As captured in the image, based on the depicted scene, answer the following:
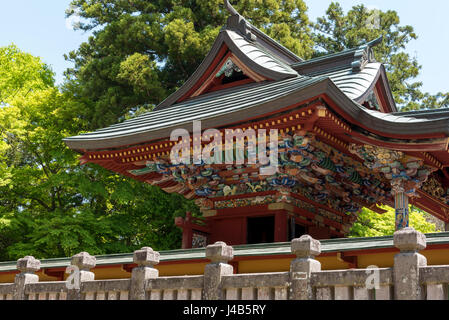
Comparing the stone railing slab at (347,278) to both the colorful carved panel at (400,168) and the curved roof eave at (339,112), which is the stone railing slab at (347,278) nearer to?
the curved roof eave at (339,112)

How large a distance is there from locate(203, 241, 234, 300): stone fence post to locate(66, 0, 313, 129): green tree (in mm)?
14552

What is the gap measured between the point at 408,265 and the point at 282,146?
18.1 feet

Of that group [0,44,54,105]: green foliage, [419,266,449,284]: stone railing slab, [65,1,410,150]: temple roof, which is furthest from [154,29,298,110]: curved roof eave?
[0,44,54,105]: green foliage

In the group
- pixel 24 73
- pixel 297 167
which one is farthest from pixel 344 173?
pixel 24 73

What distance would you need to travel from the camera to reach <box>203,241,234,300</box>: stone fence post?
7.66 m

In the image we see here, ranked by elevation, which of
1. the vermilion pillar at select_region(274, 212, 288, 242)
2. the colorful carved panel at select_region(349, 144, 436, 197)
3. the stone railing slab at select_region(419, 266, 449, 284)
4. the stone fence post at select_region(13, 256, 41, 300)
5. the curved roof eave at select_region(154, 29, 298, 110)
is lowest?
the stone railing slab at select_region(419, 266, 449, 284)

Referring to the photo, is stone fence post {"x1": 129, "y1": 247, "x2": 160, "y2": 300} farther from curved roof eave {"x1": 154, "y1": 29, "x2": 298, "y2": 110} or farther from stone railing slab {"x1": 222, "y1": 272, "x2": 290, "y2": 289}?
curved roof eave {"x1": 154, "y1": 29, "x2": 298, "y2": 110}

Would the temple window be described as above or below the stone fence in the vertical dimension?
above

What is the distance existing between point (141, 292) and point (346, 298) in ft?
10.4

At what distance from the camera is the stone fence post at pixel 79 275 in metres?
9.10

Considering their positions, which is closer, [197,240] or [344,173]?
[344,173]

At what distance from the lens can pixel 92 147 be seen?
13.5 meters

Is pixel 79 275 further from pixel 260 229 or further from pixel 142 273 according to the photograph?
pixel 260 229

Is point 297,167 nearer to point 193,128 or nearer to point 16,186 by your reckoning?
point 193,128
